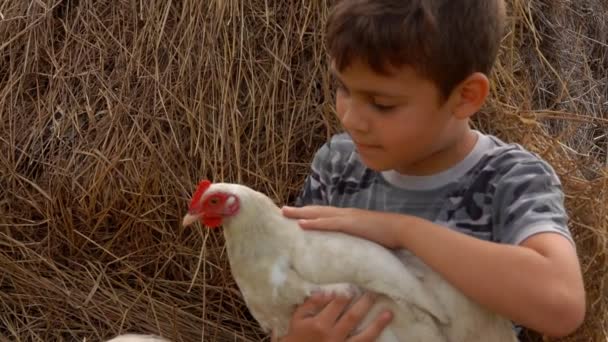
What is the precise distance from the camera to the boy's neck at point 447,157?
4.62 ft

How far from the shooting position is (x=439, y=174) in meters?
1.41

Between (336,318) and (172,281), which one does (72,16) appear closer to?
(172,281)

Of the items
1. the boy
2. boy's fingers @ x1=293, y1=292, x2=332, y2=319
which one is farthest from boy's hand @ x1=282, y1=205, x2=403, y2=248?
boy's fingers @ x1=293, y1=292, x2=332, y2=319

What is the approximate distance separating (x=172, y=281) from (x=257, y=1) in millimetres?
658

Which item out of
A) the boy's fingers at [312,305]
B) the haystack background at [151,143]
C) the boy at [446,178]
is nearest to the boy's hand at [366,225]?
the boy at [446,178]

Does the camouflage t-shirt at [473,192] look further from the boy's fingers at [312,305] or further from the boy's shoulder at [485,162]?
the boy's fingers at [312,305]

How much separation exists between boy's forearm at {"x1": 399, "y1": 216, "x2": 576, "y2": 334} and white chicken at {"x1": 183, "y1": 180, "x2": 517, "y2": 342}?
0.04 meters

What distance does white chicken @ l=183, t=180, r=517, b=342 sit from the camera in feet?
4.12

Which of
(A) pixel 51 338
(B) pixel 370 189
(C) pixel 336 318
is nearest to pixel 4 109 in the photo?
(A) pixel 51 338

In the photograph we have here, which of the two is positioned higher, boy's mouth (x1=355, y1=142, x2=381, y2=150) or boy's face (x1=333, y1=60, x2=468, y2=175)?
boy's face (x1=333, y1=60, x2=468, y2=175)

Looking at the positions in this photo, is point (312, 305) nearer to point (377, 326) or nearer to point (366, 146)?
point (377, 326)

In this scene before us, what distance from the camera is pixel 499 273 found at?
3.92 ft

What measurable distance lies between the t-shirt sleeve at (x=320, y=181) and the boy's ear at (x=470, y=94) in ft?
1.03

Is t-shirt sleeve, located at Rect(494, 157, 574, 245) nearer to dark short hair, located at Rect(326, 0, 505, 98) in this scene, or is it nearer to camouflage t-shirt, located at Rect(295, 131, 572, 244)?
camouflage t-shirt, located at Rect(295, 131, 572, 244)
